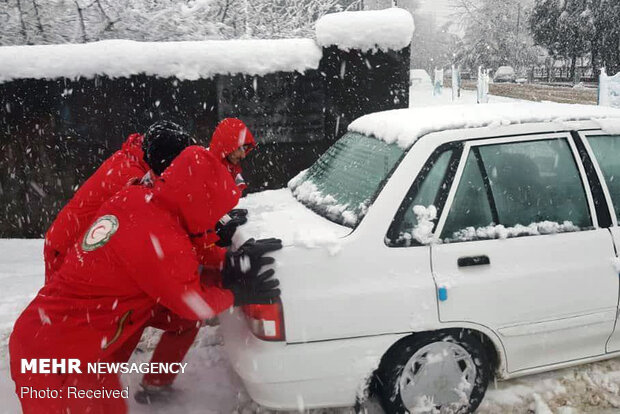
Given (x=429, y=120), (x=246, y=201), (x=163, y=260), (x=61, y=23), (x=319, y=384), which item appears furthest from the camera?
(x=61, y=23)

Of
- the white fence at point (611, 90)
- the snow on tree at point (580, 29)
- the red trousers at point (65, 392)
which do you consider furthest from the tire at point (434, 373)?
the snow on tree at point (580, 29)

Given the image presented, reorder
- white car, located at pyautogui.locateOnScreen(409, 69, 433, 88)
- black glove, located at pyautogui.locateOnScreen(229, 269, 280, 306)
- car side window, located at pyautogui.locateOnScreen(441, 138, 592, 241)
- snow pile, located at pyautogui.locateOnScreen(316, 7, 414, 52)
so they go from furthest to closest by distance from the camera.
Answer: white car, located at pyautogui.locateOnScreen(409, 69, 433, 88) → snow pile, located at pyautogui.locateOnScreen(316, 7, 414, 52) → car side window, located at pyautogui.locateOnScreen(441, 138, 592, 241) → black glove, located at pyautogui.locateOnScreen(229, 269, 280, 306)

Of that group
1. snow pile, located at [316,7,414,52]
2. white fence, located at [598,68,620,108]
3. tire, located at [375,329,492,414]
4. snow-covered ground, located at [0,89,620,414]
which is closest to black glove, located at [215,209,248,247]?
snow-covered ground, located at [0,89,620,414]

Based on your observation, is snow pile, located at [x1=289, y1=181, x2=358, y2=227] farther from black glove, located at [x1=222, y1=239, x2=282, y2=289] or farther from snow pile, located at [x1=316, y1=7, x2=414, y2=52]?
snow pile, located at [x1=316, y1=7, x2=414, y2=52]

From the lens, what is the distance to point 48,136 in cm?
649

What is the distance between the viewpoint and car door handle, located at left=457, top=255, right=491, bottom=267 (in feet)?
8.93

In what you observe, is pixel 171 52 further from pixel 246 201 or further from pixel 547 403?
pixel 547 403

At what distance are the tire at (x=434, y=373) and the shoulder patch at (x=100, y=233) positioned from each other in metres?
1.47

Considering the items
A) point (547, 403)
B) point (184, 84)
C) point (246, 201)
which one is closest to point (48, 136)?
point (184, 84)

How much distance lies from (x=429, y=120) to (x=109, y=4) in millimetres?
6527

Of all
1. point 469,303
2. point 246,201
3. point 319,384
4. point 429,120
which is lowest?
point 319,384

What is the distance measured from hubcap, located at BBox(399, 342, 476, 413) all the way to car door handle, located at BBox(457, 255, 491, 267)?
0.42 m

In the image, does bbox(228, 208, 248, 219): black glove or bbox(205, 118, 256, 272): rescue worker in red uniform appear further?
bbox(228, 208, 248, 219): black glove

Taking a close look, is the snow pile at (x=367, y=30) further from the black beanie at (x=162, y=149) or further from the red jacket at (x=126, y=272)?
the red jacket at (x=126, y=272)
